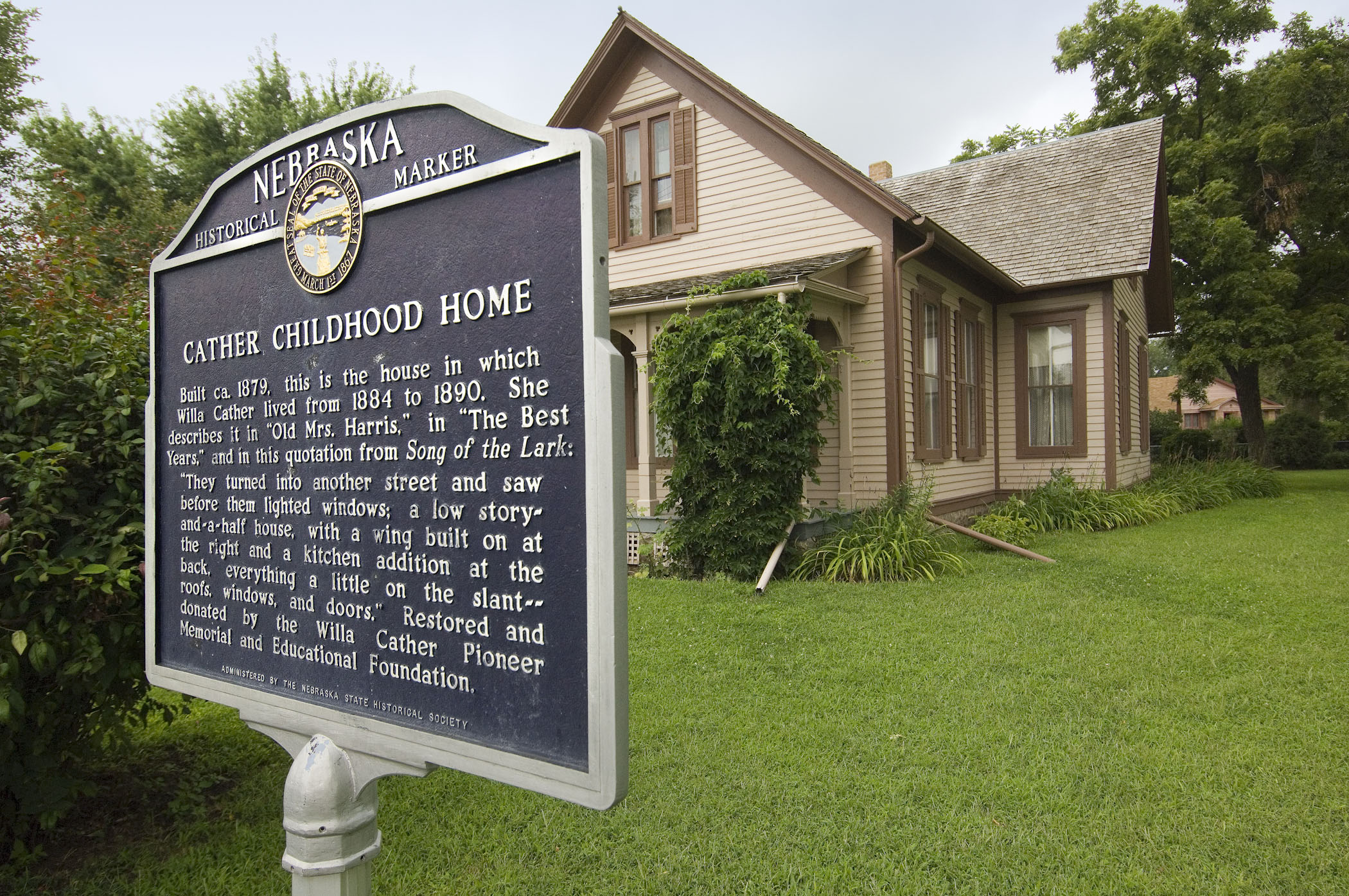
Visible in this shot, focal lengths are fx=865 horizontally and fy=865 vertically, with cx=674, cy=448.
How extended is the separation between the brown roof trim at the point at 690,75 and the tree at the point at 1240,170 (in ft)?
50.8

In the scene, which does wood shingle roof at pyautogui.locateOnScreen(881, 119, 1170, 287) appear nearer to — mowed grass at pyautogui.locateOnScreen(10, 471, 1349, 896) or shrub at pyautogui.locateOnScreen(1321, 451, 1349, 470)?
mowed grass at pyautogui.locateOnScreen(10, 471, 1349, 896)

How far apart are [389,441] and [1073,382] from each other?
1470 centimetres

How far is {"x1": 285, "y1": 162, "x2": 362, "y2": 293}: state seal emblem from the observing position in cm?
221

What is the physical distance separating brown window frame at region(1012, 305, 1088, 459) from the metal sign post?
572 inches

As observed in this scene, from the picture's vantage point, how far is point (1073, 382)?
48.4 feet

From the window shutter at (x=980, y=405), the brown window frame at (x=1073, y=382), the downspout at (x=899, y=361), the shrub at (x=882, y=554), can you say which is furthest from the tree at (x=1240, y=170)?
the shrub at (x=882, y=554)

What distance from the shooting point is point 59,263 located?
378 cm

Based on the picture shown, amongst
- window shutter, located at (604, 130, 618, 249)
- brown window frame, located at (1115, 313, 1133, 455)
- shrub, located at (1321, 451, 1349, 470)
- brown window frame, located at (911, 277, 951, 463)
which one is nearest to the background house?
shrub, located at (1321, 451, 1349, 470)

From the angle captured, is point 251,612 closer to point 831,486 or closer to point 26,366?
point 26,366

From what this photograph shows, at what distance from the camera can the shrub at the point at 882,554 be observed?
894cm

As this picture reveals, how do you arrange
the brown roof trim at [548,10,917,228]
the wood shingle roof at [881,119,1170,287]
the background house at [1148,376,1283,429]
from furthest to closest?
1. the background house at [1148,376,1283,429]
2. the wood shingle roof at [881,119,1170,287]
3. the brown roof trim at [548,10,917,228]

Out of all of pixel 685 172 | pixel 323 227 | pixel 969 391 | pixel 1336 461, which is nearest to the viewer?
pixel 323 227

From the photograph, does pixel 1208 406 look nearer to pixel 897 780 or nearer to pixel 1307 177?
pixel 1307 177

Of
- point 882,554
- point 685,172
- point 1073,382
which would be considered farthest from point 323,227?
point 1073,382
